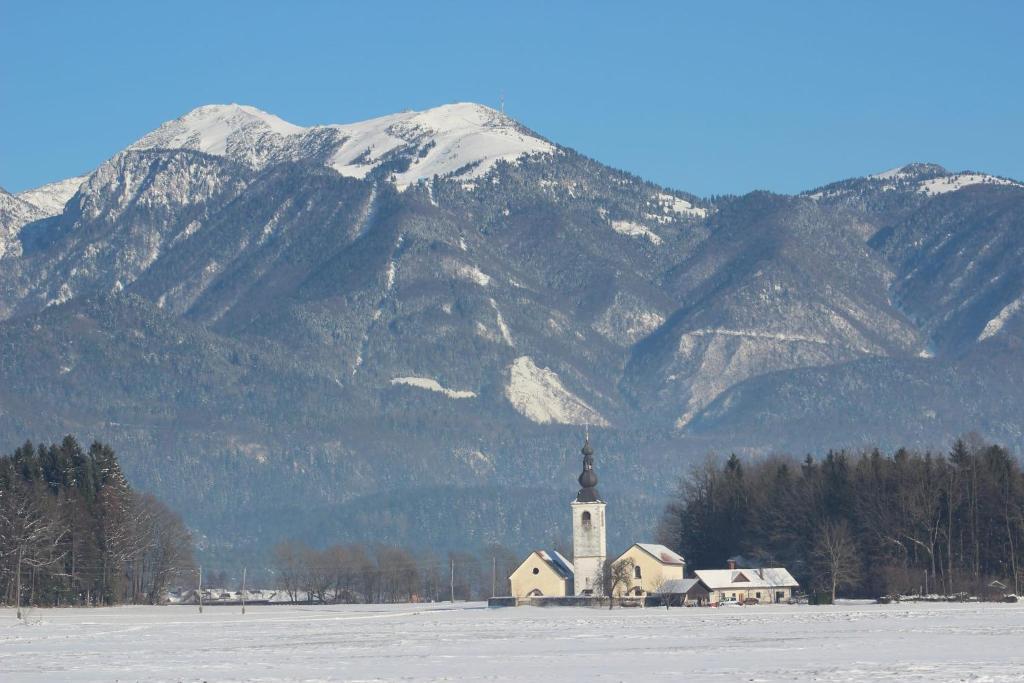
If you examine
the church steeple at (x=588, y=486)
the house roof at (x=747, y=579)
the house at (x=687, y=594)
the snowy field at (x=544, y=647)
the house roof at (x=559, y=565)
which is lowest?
the snowy field at (x=544, y=647)

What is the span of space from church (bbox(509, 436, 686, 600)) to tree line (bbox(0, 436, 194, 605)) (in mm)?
31869

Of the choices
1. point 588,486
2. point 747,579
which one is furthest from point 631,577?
point 588,486

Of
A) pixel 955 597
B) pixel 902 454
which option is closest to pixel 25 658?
pixel 955 597

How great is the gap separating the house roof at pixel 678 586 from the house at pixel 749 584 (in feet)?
2.73

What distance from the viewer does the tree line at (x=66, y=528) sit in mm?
174125

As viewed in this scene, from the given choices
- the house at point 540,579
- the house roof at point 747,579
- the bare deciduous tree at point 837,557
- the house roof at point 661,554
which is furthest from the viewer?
the house at point 540,579

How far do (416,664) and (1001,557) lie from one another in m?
86.2

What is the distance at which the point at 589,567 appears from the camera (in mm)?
188750

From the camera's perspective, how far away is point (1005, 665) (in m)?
91.6

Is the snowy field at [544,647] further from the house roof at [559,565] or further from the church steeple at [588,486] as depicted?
the house roof at [559,565]

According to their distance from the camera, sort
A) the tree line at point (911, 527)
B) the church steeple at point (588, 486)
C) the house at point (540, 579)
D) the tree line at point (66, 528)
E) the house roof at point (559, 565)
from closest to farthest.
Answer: the tree line at point (66, 528)
the tree line at point (911, 527)
the house at point (540, 579)
the church steeple at point (588, 486)
the house roof at point (559, 565)

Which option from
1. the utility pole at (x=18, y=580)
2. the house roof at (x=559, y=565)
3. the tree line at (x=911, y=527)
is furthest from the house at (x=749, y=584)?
the utility pole at (x=18, y=580)

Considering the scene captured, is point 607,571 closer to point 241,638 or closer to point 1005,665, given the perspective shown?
point 241,638

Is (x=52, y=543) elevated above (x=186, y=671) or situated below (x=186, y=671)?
above
